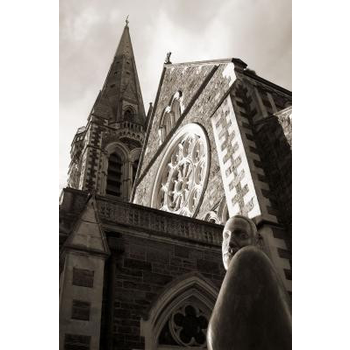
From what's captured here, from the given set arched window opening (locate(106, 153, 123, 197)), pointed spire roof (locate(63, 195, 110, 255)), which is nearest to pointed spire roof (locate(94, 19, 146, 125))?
arched window opening (locate(106, 153, 123, 197))

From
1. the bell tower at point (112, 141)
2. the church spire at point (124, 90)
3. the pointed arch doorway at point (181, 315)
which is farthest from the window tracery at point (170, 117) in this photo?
the church spire at point (124, 90)

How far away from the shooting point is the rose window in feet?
34.4

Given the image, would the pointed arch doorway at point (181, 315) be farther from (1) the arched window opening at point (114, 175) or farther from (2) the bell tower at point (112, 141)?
(1) the arched window opening at point (114, 175)

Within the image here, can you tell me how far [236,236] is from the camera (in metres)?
2.19

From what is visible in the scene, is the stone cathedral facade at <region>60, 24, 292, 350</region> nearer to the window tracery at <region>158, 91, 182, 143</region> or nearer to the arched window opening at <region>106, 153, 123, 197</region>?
the window tracery at <region>158, 91, 182, 143</region>

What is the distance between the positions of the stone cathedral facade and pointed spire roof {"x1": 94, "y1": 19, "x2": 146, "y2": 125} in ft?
60.4

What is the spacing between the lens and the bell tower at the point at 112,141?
22375 mm

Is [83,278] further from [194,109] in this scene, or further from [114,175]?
[114,175]

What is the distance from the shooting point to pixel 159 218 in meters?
6.62

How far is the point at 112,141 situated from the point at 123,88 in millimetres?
10022

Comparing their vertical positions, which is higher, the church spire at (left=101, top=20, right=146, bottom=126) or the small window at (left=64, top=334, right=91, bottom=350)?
the church spire at (left=101, top=20, right=146, bottom=126)
